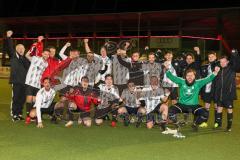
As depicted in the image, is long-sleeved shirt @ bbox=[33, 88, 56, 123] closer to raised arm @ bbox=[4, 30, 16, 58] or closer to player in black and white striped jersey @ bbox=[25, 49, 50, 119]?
player in black and white striped jersey @ bbox=[25, 49, 50, 119]

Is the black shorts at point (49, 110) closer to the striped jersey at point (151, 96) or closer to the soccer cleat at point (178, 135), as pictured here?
the striped jersey at point (151, 96)

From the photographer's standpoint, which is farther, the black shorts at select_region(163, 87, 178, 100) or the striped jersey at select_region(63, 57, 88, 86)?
the black shorts at select_region(163, 87, 178, 100)

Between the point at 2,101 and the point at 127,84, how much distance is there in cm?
609

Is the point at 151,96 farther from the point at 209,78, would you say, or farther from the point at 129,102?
the point at 209,78

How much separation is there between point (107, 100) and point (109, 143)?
224cm

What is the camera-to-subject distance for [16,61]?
996cm

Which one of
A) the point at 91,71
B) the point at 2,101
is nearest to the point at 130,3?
the point at 2,101

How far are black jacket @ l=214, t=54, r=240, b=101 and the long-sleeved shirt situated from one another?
12.8 feet

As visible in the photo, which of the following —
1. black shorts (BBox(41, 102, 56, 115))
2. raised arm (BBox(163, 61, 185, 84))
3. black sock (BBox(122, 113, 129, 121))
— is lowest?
black sock (BBox(122, 113, 129, 121))

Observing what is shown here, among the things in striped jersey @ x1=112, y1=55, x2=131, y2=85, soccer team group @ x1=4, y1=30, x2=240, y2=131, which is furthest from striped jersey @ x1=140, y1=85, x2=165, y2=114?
striped jersey @ x1=112, y1=55, x2=131, y2=85

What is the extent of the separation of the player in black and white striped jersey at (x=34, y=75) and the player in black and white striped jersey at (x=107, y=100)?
1.53m

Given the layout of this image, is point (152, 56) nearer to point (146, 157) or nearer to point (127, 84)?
point (127, 84)

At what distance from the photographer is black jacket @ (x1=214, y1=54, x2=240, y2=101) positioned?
9181 mm

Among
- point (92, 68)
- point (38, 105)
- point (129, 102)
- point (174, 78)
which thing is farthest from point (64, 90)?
point (174, 78)
